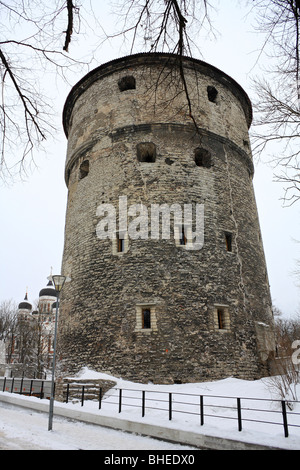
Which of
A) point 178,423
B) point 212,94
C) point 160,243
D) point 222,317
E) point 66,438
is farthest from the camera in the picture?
point 212,94

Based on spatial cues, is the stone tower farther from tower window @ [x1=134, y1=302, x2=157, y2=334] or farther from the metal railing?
the metal railing

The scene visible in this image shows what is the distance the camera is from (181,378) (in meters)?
10.9

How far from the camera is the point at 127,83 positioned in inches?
619

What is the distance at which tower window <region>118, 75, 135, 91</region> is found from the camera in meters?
15.5

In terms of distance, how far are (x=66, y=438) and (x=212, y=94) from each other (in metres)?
14.3

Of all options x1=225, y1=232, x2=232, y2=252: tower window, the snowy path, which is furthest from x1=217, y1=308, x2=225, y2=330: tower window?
the snowy path

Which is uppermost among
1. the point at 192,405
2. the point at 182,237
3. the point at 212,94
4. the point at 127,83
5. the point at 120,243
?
the point at 127,83

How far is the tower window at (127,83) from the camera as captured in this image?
15.5 meters

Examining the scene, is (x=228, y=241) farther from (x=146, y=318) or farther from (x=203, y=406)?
(x=203, y=406)

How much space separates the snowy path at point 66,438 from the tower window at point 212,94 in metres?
13.4

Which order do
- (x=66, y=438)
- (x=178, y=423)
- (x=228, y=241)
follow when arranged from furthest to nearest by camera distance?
1. (x=228, y=241)
2. (x=178, y=423)
3. (x=66, y=438)

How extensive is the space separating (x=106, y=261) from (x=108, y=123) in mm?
5774

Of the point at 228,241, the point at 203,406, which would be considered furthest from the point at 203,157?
the point at 203,406

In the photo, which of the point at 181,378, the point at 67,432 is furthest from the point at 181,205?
the point at 67,432
